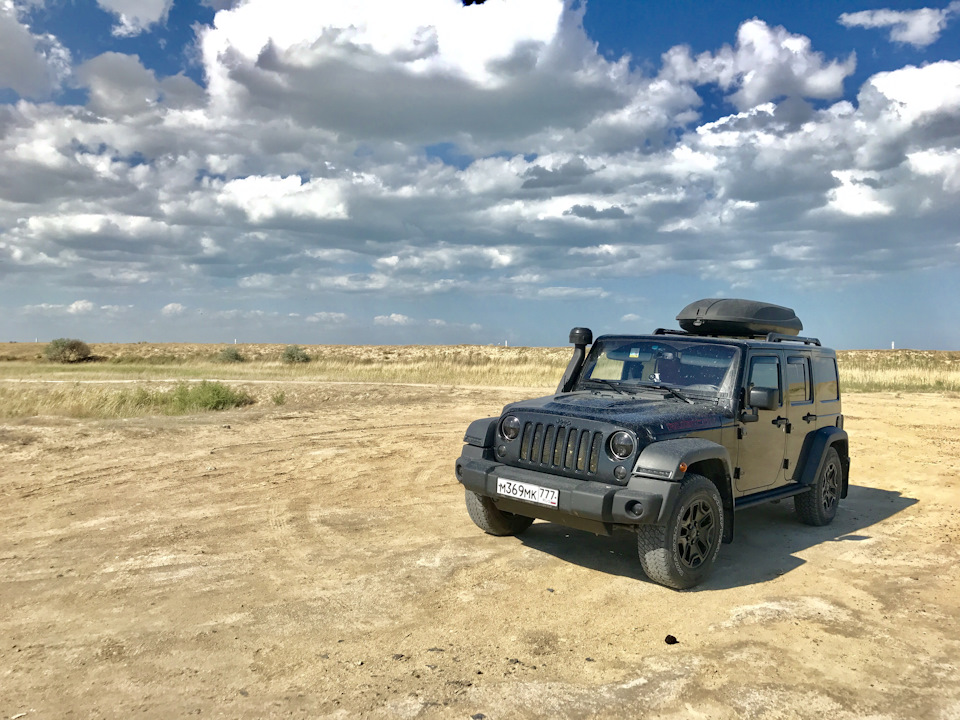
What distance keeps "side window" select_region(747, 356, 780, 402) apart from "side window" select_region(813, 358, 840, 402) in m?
0.99

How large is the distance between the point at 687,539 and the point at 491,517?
6.18ft

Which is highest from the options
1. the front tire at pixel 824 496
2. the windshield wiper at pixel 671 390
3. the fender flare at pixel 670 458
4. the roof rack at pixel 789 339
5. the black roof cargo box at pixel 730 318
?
the black roof cargo box at pixel 730 318

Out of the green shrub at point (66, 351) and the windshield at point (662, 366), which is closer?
the windshield at point (662, 366)

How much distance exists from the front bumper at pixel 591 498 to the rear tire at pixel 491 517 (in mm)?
646

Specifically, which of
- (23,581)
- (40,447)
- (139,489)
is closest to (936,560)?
(23,581)

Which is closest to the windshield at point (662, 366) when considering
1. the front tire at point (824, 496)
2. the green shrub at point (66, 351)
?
the front tire at point (824, 496)

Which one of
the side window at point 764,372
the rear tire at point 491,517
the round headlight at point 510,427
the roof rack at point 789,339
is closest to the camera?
A: the round headlight at point 510,427

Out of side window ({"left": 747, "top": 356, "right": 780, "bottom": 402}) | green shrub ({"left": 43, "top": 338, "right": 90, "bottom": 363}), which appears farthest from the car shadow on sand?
green shrub ({"left": 43, "top": 338, "right": 90, "bottom": 363})

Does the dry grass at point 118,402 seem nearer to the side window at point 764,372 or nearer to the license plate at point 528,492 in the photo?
the license plate at point 528,492

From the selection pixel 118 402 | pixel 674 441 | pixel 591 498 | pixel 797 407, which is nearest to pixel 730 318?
pixel 797 407

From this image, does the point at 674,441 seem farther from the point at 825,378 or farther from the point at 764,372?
the point at 825,378

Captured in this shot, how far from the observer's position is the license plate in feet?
18.3

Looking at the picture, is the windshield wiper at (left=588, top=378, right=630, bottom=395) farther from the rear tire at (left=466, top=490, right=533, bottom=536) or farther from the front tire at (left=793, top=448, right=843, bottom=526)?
the front tire at (left=793, top=448, right=843, bottom=526)

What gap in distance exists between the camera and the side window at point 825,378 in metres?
7.84
